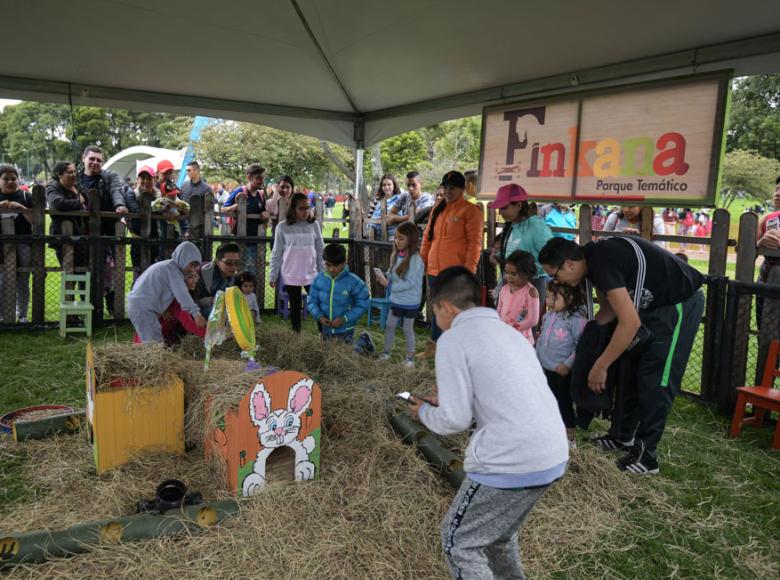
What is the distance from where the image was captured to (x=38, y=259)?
6.89 m

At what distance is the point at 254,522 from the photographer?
107 inches

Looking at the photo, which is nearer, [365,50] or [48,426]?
[48,426]

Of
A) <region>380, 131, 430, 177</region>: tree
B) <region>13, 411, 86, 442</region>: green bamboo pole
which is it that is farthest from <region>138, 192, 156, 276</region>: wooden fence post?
<region>380, 131, 430, 177</region>: tree

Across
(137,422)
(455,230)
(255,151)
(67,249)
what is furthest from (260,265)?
(255,151)

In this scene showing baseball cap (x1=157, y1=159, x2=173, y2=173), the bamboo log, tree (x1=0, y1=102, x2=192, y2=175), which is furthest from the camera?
tree (x1=0, y1=102, x2=192, y2=175)

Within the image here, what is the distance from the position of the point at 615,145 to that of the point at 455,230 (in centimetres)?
160

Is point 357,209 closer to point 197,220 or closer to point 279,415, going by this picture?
point 197,220

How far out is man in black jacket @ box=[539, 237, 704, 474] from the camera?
10.5 feet

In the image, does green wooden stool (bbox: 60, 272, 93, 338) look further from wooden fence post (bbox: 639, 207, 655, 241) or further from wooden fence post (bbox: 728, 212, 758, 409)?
wooden fence post (bbox: 728, 212, 758, 409)

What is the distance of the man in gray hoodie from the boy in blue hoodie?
51.8 inches

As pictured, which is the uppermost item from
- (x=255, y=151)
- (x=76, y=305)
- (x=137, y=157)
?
(x=255, y=151)

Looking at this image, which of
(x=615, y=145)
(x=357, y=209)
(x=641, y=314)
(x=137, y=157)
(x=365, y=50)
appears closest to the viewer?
(x=641, y=314)

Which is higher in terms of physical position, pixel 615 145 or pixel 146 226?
pixel 615 145

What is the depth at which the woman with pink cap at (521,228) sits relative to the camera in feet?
16.9
